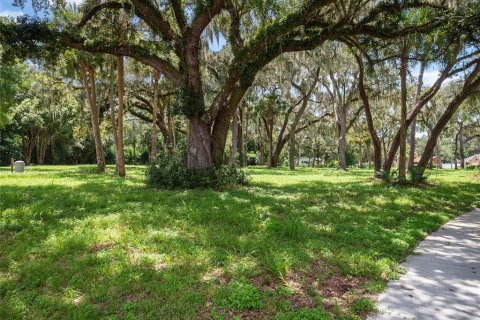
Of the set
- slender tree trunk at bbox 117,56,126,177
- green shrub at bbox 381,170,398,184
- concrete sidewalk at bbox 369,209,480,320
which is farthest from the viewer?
slender tree trunk at bbox 117,56,126,177

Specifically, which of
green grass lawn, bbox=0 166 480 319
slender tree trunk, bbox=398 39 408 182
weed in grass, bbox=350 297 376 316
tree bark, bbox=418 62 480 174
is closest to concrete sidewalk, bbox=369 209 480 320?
weed in grass, bbox=350 297 376 316

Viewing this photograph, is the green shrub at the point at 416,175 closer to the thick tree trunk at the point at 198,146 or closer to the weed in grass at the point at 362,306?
the thick tree trunk at the point at 198,146

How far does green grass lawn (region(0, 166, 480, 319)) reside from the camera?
124 inches

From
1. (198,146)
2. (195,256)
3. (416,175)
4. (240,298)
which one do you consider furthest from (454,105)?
(240,298)

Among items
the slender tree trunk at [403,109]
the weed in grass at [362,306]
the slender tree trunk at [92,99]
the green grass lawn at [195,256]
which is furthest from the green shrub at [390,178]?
the slender tree trunk at [92,99]

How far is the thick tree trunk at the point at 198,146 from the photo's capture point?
10.1 meters

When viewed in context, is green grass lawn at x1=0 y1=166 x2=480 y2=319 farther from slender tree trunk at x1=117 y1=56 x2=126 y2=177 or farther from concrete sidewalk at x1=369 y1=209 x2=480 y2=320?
slender tree trunk at x1=117 y1=56 x2=126 y2=177

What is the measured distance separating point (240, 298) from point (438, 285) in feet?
6.84

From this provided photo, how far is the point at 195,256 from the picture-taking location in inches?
164

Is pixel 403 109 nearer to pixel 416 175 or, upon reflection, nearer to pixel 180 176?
pixel 416 175

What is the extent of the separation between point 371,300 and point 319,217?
310 centimetres

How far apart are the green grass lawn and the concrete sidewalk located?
183 millimetres

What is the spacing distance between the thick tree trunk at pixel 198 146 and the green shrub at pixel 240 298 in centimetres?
→ 682

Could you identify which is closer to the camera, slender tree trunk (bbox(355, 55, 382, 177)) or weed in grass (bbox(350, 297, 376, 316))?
weed in grass (bbox(350, 297, 376, 316))
